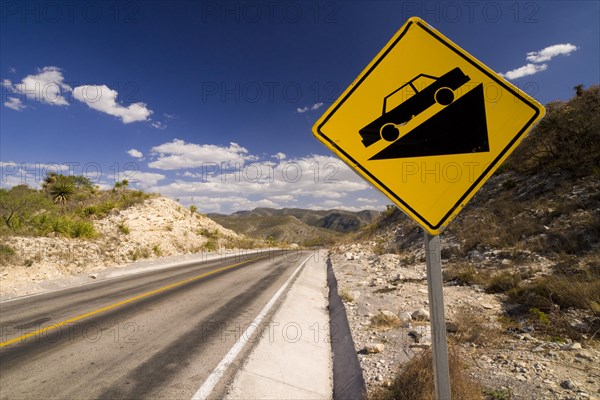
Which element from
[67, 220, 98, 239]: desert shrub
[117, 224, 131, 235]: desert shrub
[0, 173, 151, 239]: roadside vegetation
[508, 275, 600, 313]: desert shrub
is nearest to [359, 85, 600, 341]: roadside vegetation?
[508, 275, 600, 313]: desert shrub

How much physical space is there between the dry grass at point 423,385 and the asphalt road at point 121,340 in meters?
2.01

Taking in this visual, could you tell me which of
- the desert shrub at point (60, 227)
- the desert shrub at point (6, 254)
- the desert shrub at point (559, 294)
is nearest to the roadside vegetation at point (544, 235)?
the desert shrub at point (559, 294)

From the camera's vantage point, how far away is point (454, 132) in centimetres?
183

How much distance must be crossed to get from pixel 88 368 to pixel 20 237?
1331 centimetres

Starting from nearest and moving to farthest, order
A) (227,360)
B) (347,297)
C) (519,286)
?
(227,360) → (519,286) → (347,297)

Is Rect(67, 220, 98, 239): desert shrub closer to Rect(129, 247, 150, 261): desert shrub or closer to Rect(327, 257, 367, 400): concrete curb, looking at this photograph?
Rect(129, 247, 150, 261): desert shrub

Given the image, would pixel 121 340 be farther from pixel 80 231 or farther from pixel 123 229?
pixel 123 229

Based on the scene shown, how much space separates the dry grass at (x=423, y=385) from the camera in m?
2.76

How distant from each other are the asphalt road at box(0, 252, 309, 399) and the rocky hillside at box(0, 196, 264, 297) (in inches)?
135

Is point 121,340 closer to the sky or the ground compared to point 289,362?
closer to the sky

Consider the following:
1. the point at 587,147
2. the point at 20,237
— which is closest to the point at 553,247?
the point at 587,147

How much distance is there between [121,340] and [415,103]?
5.95 m

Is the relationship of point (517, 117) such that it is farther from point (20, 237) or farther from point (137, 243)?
point (137, 243)

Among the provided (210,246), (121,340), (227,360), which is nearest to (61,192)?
(210,246)
